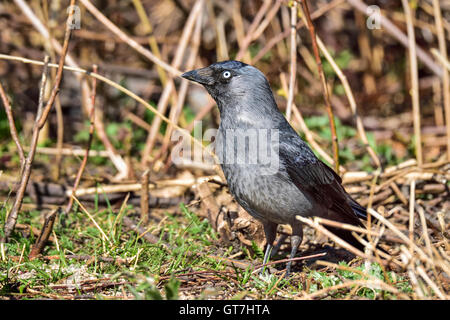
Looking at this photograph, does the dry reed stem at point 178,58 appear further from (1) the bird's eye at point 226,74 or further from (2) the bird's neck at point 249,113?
(2) the bird's neck at point 249,113

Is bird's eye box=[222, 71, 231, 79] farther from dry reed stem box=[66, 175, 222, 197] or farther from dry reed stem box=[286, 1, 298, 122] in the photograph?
dry reed stem box=[66, 175, 222, 197]

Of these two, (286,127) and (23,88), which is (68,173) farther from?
(286,127)

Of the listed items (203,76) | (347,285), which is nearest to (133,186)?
(203,76)

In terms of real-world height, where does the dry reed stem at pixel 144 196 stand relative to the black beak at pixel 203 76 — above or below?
below

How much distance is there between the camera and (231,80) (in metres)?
3.51

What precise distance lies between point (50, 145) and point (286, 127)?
3072 millimetres

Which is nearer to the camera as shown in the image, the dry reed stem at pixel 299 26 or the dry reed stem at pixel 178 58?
the dry reed stem at pixel 299 26

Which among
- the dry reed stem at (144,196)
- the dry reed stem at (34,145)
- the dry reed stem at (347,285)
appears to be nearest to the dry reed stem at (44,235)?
the dry reed stem at (34,145)

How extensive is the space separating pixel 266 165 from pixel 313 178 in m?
0.38

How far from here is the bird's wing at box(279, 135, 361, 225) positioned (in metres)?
3.34

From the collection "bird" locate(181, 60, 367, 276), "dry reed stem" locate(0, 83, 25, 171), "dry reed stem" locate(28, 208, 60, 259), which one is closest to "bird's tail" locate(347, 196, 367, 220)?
"bird" locate(181, 60, 367, 276)

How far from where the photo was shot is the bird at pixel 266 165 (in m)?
3.22

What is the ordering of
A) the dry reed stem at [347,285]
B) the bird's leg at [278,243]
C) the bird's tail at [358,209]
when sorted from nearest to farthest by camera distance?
1. the dry reed stem at [347,285]
2. the bird's tail at [358,209]
3. the bird's leg at [278,243]

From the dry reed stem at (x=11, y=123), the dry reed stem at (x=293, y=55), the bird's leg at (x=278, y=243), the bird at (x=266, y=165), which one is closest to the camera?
the bird at (x=266, y=165)
